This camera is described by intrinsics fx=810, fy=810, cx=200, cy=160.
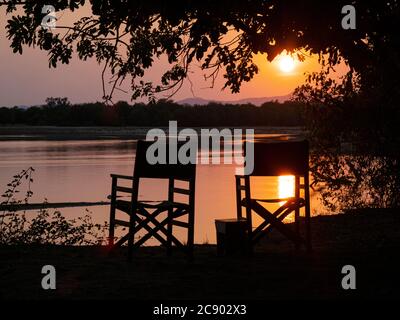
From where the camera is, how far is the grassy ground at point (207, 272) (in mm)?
7973

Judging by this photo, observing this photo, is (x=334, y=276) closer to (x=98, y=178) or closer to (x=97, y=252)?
(x=97, y=252)

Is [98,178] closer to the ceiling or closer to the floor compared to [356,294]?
closer to the ceiling

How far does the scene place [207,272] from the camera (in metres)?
9.27

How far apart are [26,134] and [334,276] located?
112409mm

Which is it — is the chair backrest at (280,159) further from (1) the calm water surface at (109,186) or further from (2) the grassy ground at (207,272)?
(1) the calm water surface at (109,186)

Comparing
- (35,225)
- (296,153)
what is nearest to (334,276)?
(296,153)

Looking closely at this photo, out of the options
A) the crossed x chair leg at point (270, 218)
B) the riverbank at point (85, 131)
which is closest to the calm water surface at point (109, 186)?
the crossed x chair leg at point (270, 218)

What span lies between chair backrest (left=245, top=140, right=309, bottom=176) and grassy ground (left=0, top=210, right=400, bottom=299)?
1108mm

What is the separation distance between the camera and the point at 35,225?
13555mm

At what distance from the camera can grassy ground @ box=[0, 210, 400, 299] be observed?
7973 mm

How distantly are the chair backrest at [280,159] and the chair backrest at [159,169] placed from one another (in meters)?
0.86

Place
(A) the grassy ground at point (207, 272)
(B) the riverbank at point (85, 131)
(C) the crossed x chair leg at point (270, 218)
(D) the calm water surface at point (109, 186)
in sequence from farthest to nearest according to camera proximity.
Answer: (B) the riverbank at point (85, 131), (D) the calm water surface at point (109, 186), (C) the crossed x chair leg at point (270, 218), (A) the grassy ground at point (207, 272)

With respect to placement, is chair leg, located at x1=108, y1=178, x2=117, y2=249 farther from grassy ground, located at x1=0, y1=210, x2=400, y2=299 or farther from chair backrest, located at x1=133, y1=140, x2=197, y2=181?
chair backrest, located at x1=133, y1=140, x2=197, y2=181

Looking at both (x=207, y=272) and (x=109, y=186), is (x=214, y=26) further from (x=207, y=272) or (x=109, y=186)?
(x=109, y=186)
